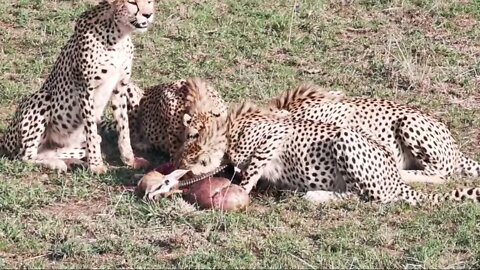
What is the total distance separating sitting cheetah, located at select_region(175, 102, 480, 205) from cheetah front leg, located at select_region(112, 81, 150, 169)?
2.28ft

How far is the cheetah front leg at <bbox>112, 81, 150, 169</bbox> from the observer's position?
8.47 meters

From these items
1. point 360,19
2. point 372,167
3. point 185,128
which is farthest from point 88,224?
point 360,19

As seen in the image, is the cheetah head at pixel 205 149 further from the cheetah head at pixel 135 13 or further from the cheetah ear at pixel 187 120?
the cheetah head at pixel 135 13

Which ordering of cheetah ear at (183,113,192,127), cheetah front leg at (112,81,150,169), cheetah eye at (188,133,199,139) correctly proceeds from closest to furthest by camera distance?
cheetah eye at (188,133,199,139) < cheetah ear at (183,113,192,127) < cheetah front leg at (112,81,150,169)

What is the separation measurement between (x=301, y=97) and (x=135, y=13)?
4.70 feet

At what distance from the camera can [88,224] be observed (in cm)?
702

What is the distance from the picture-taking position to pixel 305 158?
7.79m

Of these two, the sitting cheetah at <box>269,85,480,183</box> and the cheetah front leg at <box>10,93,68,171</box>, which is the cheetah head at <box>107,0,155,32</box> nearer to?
the cheetah front leg at <box>10,93,68,171</box>

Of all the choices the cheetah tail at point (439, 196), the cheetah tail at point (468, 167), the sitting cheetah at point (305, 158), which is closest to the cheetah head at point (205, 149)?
the sitting cheetah at point (305, 158)

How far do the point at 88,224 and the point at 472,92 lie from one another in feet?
14.1

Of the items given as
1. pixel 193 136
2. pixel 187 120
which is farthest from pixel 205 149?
pixel 187 120

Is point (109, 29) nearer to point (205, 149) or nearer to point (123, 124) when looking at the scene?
point (123, 124)

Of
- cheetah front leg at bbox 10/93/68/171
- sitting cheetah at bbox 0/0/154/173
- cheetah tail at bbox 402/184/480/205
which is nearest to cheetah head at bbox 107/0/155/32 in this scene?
sitting cheetah at bbox 0/0/154/173

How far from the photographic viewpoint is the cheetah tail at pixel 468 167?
8.27m
